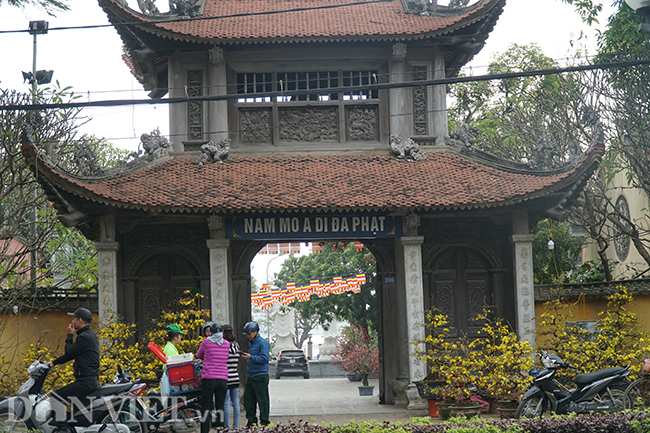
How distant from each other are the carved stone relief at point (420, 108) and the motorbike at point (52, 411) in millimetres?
9946

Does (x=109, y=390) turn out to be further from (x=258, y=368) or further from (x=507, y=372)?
(x=507, y=372)

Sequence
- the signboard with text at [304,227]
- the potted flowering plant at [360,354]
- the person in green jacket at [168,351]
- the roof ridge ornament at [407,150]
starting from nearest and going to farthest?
the person in green jacket at [168,351] < the signboard with text at [304,227] < the roof ridge ornament at [407,150] < the potted flowering plant at [360,354]

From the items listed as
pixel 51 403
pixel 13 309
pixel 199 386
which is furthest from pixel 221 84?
pixel 51 403

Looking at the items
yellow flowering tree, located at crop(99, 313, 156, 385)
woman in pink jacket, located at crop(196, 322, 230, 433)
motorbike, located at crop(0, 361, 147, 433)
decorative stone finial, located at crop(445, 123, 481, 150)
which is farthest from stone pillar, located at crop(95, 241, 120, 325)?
decorative stone finial, located at crop(445, 123, 481, 150)

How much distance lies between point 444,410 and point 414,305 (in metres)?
2.51

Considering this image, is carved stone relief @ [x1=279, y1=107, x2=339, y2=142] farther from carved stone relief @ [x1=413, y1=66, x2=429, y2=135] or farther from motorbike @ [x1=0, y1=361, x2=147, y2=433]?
motorbike @ [x1=0, y1=361, x2=147, y2=433]

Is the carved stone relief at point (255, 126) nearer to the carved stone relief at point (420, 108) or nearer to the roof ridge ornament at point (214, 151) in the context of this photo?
the roof ridge ornament at point (214, 151)

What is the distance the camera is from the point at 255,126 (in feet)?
58.6

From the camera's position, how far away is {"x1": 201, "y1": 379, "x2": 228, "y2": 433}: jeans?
1152 cm

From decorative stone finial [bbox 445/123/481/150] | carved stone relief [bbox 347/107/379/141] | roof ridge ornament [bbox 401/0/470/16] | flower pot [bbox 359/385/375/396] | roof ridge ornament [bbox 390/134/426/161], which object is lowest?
flower pot [bbox 359/385/375/396]

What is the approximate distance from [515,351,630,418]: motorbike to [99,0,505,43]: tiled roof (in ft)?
27.5

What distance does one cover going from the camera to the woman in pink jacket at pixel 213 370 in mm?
11617

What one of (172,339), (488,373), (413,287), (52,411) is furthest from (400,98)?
(52,411)

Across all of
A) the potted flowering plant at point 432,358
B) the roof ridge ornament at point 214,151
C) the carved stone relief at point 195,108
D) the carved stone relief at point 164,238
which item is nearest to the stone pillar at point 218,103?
the carved stone relief at point 195,108
